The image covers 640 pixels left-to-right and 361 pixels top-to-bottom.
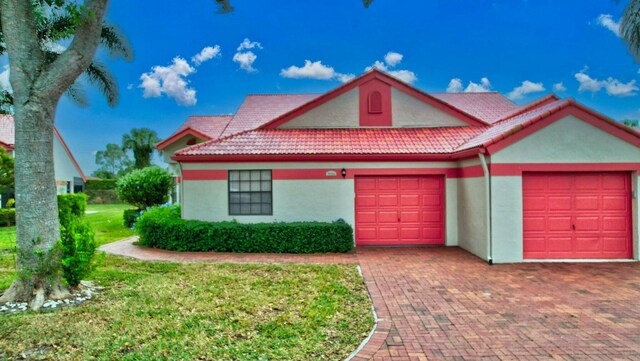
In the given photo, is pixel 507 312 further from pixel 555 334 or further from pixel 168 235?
pixel 168 235

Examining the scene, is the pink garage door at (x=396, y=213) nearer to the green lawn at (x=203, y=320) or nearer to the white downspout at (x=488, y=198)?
the white downspout at (x=488, y=198)

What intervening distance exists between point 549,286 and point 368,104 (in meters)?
8.71

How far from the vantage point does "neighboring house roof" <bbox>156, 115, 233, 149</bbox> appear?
19562 millimetres

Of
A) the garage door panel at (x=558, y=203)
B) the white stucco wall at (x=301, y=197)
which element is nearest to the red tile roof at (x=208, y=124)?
the white stucco wall at (x=301, y=197)

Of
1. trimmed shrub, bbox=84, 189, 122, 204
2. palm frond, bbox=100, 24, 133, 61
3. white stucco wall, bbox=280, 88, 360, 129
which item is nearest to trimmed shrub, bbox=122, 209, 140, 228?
white stucco wall, bbox=280, 88, 360, 129

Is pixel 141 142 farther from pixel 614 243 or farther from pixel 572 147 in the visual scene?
pixel 614 243

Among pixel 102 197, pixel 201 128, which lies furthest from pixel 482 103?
pixel 102 197

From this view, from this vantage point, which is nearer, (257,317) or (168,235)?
(257,317)

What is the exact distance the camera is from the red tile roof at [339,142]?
11648mm

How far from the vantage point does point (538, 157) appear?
9508mm

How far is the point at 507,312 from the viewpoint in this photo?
5.83 meters

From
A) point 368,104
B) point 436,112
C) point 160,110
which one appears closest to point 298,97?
point 368,104

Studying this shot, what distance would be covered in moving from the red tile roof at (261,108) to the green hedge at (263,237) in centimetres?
575

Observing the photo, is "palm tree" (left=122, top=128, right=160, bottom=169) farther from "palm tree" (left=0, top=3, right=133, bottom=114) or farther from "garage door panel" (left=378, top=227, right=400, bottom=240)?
"garage door panel" (left=378, top=227, right=400, bottom=240)
